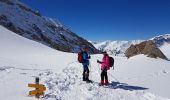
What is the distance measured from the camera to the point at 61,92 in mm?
15000

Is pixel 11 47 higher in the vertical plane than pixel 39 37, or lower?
lower

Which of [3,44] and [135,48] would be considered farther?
[135,48]

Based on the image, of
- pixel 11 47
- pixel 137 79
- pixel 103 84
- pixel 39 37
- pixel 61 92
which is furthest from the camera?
pixel 39 37

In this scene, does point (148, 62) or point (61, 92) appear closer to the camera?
point (61, 92)

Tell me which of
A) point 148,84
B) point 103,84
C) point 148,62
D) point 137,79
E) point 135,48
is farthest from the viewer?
point 135,48

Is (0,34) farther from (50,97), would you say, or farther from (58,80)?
(50,97)

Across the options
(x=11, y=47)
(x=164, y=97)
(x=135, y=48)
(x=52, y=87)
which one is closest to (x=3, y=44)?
(x=11, y=47)

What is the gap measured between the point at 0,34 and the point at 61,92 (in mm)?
32157

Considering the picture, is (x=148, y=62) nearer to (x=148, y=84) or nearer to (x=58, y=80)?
(x=148, y=84)

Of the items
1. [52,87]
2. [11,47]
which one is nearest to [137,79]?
[52,87]

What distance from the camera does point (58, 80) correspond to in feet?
Answer: 60.2

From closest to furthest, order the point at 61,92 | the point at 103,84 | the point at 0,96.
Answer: the point at 0,96, the point at 61,92, the point at 103,84

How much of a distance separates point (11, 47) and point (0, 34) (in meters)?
6.33

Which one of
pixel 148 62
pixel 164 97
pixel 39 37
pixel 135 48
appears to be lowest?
pixel 164 97
